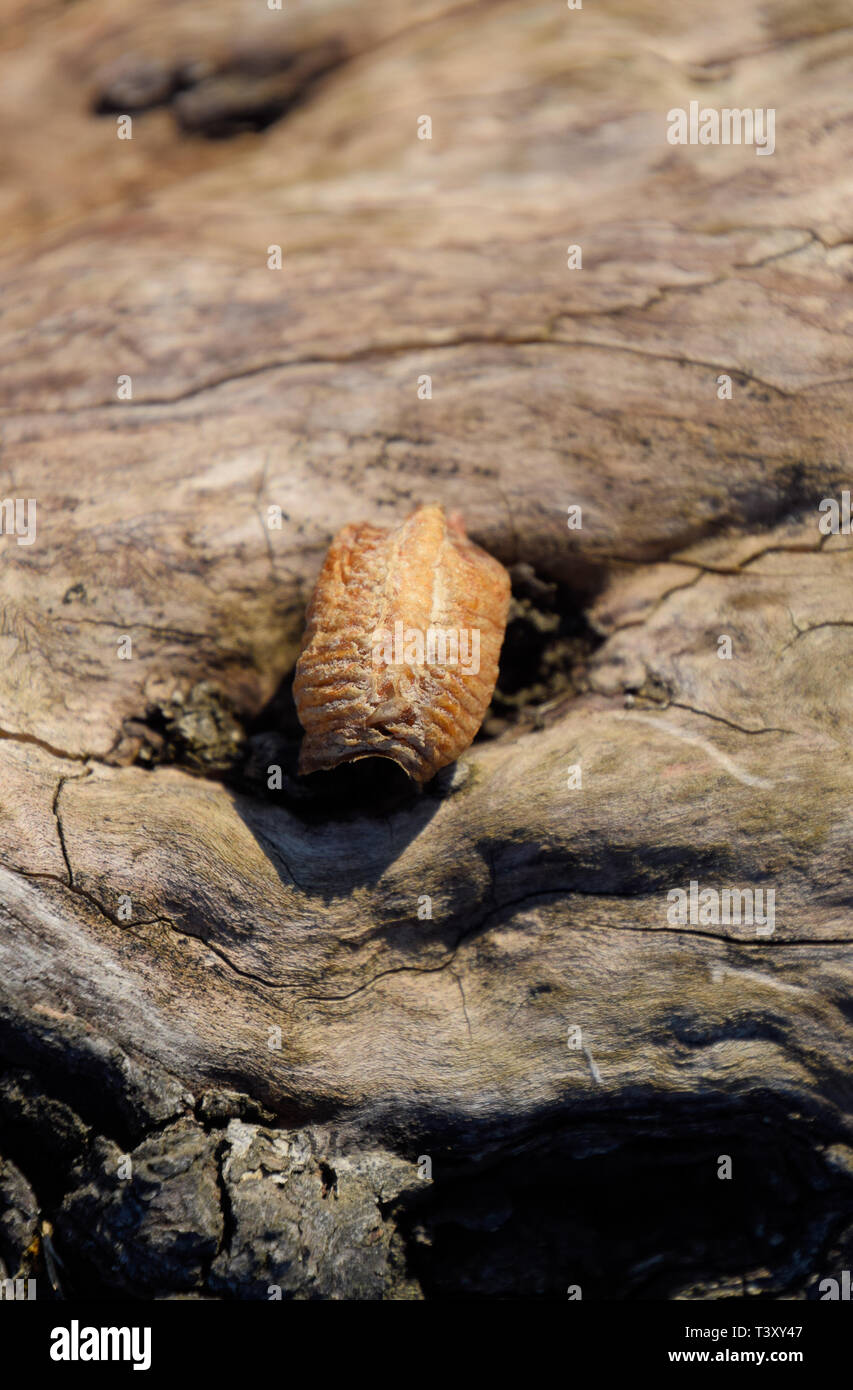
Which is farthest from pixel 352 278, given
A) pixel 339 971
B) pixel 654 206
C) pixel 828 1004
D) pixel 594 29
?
pixel 828 1004

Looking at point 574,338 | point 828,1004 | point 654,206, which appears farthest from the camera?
point 654,206

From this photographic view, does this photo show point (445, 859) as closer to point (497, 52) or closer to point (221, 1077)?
point (221, 1077)

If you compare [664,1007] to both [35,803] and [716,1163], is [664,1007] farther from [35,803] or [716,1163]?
[35,803]

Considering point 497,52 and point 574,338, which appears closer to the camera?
point 574,338

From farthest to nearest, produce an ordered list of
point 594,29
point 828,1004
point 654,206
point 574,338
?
point 594,29, point 654,206, point 574,338, point 828,1004

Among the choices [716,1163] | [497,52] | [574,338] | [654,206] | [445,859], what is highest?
[497,52]

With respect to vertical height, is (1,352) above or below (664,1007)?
above
